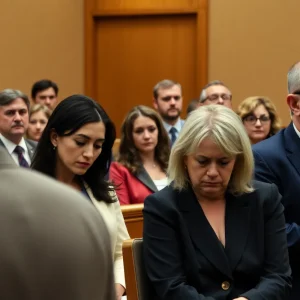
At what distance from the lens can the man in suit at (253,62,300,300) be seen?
2934 millimetres

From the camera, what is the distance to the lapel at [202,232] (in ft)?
8.91

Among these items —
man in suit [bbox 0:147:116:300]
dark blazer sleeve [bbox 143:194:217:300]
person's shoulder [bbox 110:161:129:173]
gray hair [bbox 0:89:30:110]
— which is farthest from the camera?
gray hair [bbox 0:89:30:110]

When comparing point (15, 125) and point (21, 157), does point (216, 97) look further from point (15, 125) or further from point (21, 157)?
point (21, 157)

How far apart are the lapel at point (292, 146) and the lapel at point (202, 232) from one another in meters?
0.42

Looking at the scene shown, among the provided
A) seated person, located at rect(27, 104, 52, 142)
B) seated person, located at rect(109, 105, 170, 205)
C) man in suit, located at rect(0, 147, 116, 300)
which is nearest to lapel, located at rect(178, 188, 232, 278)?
man in suit, located at rect(0, 147, 116, 300)

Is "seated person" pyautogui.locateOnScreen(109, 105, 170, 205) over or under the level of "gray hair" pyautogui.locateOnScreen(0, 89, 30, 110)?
under

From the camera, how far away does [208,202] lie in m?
2.90

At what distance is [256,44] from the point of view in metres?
9.08

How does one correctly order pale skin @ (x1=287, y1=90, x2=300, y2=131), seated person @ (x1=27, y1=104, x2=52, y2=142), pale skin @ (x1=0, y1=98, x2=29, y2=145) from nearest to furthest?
1. pale skin @ (x1=287, y1=90, x2=300, y2=131)
2. pale skin @ (x1=0, y1=98, x2=29, y2=145)
3. seated person @ (x1=27, y1=104, x2=52, y2=142)

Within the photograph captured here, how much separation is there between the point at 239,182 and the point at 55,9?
685cm

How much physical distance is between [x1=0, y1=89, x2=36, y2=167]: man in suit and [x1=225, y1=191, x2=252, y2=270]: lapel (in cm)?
299

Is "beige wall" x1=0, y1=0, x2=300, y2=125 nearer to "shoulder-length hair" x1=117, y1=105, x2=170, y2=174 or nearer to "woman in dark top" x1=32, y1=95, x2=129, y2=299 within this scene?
"shoulder-length hair" x1=117, y1=105, x2=170, y2=174

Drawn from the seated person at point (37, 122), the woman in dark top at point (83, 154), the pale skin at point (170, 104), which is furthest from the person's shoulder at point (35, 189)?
the pale skin at point (170, 104)

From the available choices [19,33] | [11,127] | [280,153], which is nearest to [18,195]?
[280,153]
